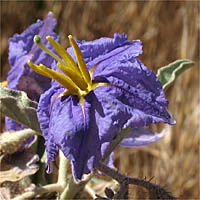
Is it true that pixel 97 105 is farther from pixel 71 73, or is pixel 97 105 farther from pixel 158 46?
pixel 158 46

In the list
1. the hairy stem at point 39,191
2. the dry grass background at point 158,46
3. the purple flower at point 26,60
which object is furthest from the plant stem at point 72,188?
the dry grass background at point 158,46

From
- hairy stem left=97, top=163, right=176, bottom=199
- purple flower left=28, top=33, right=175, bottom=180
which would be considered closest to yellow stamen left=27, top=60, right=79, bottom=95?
purple flower left=28, top=33, right=175, bottom=180

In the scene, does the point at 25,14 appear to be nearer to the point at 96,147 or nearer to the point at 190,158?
the point at 190,158

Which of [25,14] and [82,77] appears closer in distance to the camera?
[82,77]

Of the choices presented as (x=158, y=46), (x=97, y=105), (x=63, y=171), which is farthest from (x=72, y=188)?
(x=158, y=46)

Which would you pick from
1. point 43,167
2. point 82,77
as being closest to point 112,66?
point 82,77
